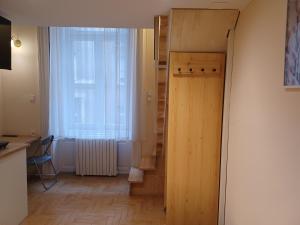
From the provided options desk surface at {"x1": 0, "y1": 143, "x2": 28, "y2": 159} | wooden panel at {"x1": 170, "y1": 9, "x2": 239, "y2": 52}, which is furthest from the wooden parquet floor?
wooden panel at {"x1": 170, "y1": 9, "x2": 239, "y2": 52}

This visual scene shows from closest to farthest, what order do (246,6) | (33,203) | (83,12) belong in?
(246,6)
(83,12)
(33,203)

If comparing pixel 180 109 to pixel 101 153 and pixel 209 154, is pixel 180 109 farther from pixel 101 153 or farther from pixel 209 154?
pixel 101 153

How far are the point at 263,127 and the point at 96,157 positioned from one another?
3.13m

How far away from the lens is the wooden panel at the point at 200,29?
2.25m

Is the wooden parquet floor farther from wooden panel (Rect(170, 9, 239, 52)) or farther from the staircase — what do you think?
wooden panel (Rect(170, 9, 239, 52))

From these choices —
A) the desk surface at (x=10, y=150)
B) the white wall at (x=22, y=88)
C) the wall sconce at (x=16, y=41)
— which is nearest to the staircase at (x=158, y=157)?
the desk surface at (x=10, y=150)

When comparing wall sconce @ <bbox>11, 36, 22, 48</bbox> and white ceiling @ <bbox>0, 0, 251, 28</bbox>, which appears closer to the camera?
white ceiling @ <bbox>0, 0, 251, 28</bbox>

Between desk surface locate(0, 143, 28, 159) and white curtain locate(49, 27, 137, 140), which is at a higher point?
Result: white curtain locate(49, 27, 137, 140)

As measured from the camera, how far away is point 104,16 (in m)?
2.52

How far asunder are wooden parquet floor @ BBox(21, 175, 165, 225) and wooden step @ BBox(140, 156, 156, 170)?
0.45 m

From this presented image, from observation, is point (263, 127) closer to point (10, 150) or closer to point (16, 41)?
point (10, 150)

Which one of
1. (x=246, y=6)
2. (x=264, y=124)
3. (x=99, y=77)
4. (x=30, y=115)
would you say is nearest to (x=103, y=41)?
(x=99, y=77)

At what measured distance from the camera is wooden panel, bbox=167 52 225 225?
256 cm

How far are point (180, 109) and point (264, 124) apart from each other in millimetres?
1002
